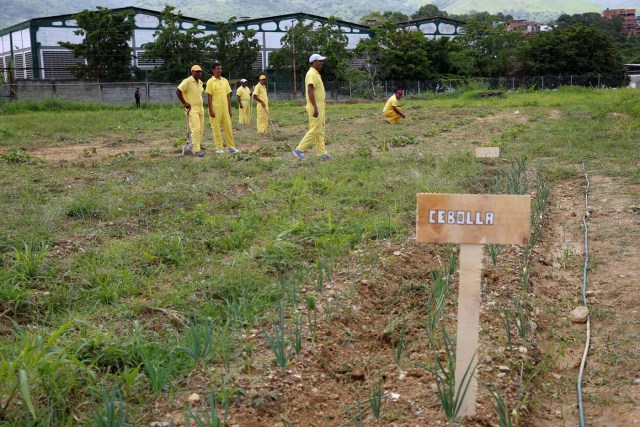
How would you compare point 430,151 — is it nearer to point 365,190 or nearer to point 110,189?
point 365,190

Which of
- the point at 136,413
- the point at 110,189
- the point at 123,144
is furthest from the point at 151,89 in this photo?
the point at 136,413

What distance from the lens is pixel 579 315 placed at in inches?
164

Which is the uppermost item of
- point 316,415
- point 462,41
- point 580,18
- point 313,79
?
point 580,18

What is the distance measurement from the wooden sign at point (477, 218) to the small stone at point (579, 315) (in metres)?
1.62

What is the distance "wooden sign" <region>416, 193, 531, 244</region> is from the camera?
2787 mm

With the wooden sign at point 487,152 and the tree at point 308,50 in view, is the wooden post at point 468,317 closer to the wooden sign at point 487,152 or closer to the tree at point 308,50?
the wooden sign at point 487,152

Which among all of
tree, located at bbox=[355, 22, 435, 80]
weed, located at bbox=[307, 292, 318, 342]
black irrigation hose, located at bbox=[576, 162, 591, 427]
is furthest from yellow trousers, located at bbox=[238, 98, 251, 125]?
tree, located at bbox=[355, 22, 435, 80]

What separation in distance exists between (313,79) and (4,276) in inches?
259

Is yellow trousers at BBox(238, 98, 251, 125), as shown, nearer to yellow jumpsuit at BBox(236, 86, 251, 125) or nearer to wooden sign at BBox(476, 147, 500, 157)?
yellow jumpsuit at BBox(236, 86, 251, 125)

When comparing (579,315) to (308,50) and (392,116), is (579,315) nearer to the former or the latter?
(392,116)

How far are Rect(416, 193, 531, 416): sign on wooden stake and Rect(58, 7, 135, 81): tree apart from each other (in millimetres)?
33097

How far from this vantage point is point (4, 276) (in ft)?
14.7

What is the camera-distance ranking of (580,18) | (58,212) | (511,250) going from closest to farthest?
(511,250) < (58,212) < (580,18)

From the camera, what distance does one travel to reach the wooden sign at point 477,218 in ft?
9.14
